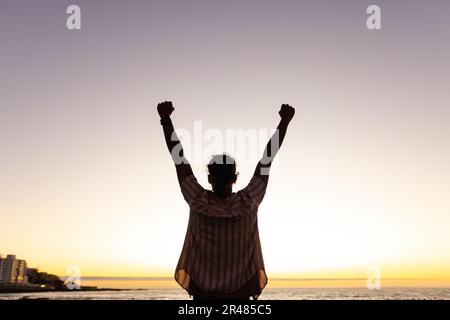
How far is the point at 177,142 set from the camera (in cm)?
238

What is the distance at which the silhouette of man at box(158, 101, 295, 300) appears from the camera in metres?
2.13

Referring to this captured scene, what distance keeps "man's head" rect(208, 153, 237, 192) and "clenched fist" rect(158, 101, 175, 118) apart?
1.46 ft

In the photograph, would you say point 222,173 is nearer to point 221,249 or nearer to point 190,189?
point 190,189

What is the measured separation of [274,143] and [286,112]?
287 millimetres

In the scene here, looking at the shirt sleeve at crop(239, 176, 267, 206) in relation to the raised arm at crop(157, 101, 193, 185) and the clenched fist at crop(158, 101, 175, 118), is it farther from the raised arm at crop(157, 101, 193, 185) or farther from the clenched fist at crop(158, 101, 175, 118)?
the clenched fist at crop(158, 101, 175, 118)

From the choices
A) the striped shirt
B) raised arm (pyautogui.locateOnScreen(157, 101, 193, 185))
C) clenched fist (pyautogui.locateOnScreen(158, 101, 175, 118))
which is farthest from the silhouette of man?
clenched fist (pyautogui.locateOnScreen(158, 101, 175, 118))

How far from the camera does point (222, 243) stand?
7.08 feet

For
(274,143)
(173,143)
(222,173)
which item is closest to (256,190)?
(222,173)

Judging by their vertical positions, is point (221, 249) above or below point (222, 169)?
below

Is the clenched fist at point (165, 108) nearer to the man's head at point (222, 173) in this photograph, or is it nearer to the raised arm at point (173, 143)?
the raised arm at point (173, 143)

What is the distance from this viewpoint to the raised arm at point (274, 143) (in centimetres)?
236
